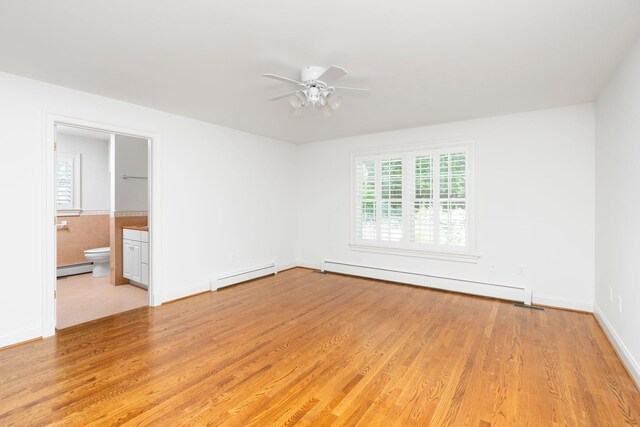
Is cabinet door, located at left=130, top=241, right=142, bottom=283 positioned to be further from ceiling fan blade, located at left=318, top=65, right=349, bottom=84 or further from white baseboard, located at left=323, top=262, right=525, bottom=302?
ceiling fan blade, located at left=318, top=65, right=349, bottom=84

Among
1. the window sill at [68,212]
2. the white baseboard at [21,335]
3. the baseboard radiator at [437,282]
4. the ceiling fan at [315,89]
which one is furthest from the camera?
the window sill at [68,212]

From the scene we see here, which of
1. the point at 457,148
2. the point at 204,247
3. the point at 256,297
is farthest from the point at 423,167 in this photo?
the point at 204,247

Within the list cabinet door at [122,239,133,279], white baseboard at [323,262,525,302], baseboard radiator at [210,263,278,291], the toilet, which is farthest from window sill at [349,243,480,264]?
the toilet

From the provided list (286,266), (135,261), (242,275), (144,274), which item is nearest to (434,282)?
(286,266)

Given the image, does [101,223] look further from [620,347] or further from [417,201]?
[620,347]

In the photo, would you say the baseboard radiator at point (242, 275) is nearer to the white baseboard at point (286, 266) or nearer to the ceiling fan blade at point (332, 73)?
the white baseboard at point (286, 266)

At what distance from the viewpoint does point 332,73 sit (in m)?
2.27

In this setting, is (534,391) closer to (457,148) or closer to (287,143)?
(457,148)

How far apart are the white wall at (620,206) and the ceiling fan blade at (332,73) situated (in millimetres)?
2096

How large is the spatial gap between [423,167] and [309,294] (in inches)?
100

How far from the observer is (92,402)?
6.40 feet

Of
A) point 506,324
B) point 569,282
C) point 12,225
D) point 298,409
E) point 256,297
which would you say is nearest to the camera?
point 298,409

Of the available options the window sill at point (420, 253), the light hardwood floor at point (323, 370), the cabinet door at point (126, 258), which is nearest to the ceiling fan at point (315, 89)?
the light hardwood floor at point (323, 370)

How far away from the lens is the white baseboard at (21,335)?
8.83 ft
